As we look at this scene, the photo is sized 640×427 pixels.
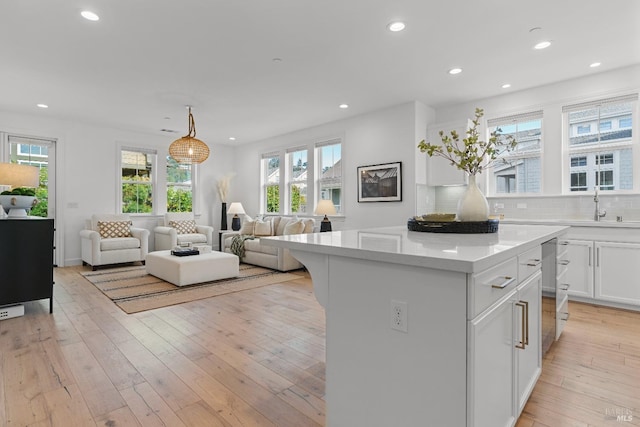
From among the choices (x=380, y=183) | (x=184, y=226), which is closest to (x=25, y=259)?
(x=184, y=226)

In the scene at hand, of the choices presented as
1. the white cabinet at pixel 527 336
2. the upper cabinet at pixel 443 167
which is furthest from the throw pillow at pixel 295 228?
the white cabinet at pixel 527 336

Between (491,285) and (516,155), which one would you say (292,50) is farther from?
(516,155)

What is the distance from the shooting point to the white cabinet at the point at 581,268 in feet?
12.0

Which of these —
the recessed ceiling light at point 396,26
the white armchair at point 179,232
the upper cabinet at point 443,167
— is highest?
the recessed ceiling light at point 396,26

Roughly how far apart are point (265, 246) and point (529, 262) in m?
4.87

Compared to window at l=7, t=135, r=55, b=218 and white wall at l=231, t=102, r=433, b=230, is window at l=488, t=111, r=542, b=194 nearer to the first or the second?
white wall at l=231, t=102, r=433, b=230

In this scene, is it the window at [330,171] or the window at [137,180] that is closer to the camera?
the window at [330,171]

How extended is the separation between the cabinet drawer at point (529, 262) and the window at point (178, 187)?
7.08 meters

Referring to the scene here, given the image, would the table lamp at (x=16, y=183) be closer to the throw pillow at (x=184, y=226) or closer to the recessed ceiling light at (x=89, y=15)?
the recessed ceiling light at (x=89, y=15)

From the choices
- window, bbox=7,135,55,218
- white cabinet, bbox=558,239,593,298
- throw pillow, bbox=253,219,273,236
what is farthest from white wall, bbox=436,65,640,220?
window, bbox=7,135,55,218

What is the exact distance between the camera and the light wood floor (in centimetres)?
173

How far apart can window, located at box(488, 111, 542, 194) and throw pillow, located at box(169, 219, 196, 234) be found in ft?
18.6

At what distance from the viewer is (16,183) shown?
3.39 metres

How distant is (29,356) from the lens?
2367mm
